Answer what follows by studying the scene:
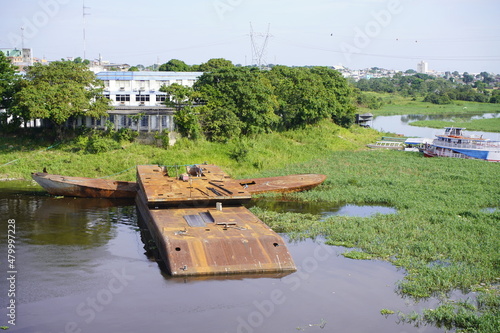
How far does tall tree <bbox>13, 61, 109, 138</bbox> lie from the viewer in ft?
137

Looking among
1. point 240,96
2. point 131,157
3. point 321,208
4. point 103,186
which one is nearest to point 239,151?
point 240,96

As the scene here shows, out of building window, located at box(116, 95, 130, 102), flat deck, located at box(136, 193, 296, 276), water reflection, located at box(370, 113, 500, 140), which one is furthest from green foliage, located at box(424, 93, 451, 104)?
flat deck, located at box(136, 193, 296, 276)

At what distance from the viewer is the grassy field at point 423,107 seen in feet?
380

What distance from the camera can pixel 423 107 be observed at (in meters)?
128

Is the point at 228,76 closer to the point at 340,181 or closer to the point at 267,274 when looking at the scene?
the point at 340,181

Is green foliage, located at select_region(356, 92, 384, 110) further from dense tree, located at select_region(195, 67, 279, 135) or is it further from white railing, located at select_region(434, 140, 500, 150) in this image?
dense tree, located at select_region(195, 67, 279, 135)

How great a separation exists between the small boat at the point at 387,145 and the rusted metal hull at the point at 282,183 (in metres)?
21.9

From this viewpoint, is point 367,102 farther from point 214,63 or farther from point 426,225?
point 426,225

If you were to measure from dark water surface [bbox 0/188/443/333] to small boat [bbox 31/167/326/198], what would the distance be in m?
8.51

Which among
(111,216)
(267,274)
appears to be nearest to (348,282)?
(267,274)

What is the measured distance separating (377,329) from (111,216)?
19341 millimetres

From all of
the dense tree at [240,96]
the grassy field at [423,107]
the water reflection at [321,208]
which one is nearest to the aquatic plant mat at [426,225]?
the water reflection at [321,208]

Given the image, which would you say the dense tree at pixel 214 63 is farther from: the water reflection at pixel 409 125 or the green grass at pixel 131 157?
the green grass at pixel 131 157

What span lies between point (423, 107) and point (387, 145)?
7390 centimetres
